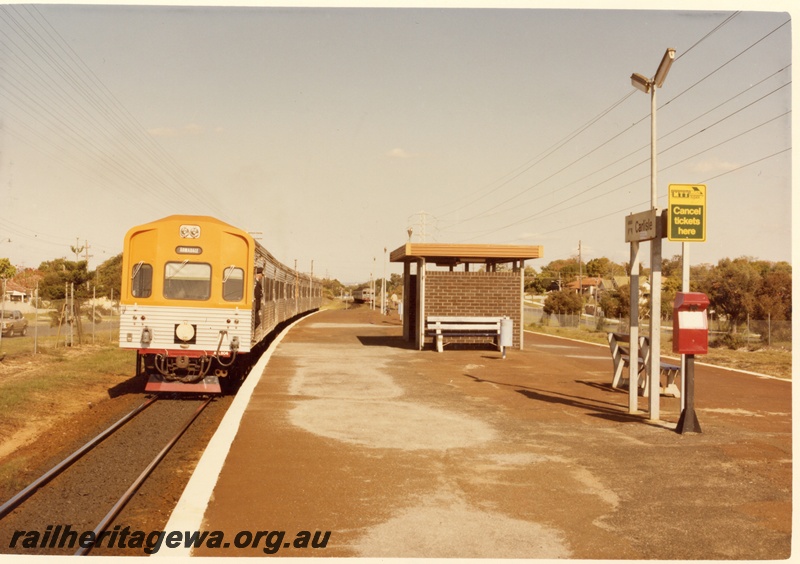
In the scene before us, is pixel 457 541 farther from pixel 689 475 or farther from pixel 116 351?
pixel 116 351

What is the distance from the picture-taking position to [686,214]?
8859 mm

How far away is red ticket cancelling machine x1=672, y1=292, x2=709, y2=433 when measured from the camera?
341 inches

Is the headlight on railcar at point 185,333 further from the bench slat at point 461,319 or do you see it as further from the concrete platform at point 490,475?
the bench slat at point 461,319

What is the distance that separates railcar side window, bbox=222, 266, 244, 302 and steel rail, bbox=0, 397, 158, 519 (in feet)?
9.12

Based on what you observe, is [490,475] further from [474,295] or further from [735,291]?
[735,291]

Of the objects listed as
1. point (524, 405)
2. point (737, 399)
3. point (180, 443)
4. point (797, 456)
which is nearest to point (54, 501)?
point (180, 443)

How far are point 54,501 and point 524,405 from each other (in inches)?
266

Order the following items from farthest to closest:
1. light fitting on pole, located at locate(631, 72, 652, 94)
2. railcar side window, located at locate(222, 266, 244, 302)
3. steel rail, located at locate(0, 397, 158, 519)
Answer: railcar side window, located at locate(222, 266, 244, 302) < light fitting on pole, located at locate(631, 72, 652, 94) < steel rail, located at locate(0, 397, 158, 519)

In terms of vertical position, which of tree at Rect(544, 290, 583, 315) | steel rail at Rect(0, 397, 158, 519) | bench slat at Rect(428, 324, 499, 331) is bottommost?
steel rail at Rect(0, 397, 158, 519)
